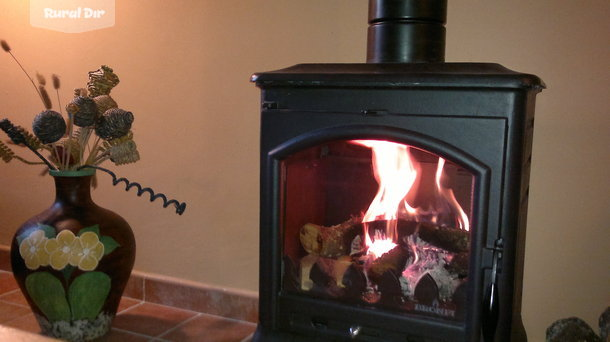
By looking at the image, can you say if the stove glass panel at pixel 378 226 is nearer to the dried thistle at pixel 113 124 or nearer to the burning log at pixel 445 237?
the burning log at pixel 445 237

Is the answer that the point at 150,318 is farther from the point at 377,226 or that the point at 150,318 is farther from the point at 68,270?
the point at 377,226

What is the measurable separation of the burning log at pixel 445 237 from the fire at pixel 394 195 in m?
0.02

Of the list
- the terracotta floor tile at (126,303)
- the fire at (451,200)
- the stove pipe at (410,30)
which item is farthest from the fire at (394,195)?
the terracotta floor tile at (126,303)

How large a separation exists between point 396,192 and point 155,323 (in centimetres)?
94

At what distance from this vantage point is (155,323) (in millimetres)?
1846

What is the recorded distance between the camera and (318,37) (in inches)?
66.9

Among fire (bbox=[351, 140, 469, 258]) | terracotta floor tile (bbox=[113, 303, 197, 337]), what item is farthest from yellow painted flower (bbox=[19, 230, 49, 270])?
fire (bbox=[351, 140, 469, 258])

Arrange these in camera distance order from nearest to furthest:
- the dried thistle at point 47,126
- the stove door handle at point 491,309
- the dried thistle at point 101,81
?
the stove door handle at point 491,309 < the dried thistle at point 47,126 < the dried thistle at point 101,81

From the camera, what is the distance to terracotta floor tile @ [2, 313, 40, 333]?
69.4 inches

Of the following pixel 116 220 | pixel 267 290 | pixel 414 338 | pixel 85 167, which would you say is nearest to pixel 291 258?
pixel 267 290

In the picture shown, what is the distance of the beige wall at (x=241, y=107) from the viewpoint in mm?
1451

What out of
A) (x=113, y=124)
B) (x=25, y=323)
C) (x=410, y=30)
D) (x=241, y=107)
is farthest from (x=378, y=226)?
(x=25, y=323)

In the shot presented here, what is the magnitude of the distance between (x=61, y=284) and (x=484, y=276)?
1.09 metres

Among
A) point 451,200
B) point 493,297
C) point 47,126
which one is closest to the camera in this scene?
point 493,297
